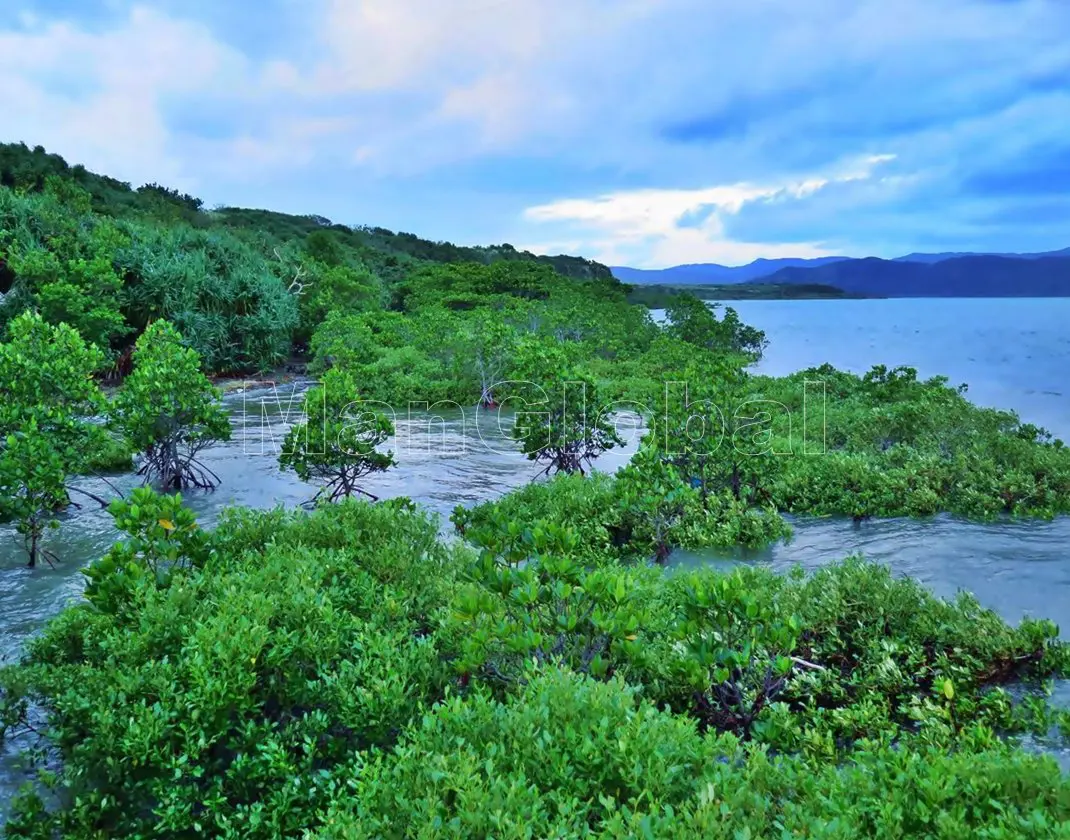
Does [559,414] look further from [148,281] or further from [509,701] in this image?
[148,281]

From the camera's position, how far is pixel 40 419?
9570 millimetres

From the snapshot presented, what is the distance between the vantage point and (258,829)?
13.6ft

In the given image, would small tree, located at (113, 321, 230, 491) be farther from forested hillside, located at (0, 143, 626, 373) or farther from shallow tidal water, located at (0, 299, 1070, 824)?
forested hillside, located at (0, 143, 626, 373)

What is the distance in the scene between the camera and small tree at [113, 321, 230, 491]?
12.0 m

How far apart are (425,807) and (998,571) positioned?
8.81 meters

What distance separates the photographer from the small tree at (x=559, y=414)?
509 inches

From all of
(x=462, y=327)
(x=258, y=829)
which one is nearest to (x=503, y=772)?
(x=258, y=829)

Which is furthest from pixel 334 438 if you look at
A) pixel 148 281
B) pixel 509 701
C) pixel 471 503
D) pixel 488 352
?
pixel 148 281

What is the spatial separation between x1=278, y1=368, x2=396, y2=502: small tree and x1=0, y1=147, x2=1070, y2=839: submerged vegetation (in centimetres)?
6

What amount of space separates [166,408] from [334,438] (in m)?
2.98

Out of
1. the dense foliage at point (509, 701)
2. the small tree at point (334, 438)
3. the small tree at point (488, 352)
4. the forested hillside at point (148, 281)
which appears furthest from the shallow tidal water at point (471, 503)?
the forested hillside at point (148, 281)

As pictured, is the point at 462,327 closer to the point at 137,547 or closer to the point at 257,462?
the point at 257,462

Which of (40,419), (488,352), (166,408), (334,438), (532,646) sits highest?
(488,352)

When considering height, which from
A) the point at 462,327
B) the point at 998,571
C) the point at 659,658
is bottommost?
the point at 998,571
